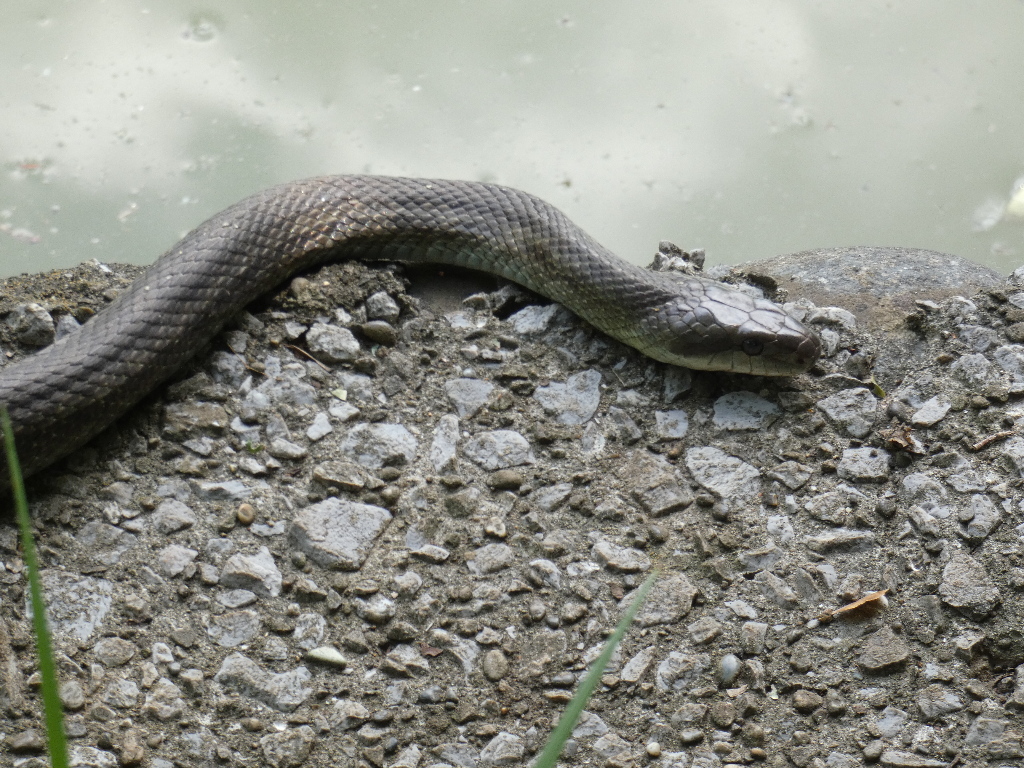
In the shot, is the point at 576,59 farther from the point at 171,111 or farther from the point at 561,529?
the point at 561,529

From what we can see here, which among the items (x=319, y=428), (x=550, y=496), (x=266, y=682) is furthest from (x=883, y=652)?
(x=319, y=428)

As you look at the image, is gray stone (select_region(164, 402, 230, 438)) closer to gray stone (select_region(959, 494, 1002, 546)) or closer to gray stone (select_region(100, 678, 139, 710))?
gray stone (select_region(100, 678, 139, 710))

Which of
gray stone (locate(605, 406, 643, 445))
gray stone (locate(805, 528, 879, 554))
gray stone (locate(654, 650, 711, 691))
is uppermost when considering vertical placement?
gray stone (locate(605, 406, 643, 445))

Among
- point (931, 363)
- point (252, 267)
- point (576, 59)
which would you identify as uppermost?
point (576, 59)

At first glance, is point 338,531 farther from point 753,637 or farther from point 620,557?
point 753,637

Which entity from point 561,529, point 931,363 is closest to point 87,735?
point 561,529

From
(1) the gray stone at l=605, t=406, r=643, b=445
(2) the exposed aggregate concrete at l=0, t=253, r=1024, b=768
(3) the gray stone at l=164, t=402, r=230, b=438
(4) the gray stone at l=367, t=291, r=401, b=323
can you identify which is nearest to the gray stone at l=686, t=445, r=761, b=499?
(2) the exposed aggregate concrete at l=0, t=253, r=1024, b=768
